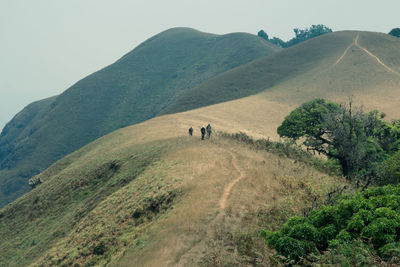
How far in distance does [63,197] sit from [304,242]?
2810 cm

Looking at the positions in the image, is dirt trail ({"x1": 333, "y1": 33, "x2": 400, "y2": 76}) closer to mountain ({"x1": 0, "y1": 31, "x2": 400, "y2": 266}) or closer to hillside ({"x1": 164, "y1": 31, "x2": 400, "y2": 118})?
hillside ({"x1": 164, "y1": 31, "x2": 400, "y2": 118})

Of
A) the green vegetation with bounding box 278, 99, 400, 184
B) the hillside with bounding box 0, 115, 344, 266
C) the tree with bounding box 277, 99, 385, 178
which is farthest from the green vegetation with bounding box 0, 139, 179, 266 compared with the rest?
the tree with bounding box 277, 99, 385, 178

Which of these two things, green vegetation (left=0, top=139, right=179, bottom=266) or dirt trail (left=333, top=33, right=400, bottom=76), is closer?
green vegetation (left=0, top=139, right=179, bottom=266)

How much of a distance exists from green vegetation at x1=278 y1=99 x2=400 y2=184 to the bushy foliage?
8910 millimetres

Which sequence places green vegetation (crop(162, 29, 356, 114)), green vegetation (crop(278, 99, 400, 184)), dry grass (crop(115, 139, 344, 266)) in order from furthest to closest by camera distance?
green vegetation (crop(162, 29, 356, 114)) < green vegetation (crop(278, 99, 400, 184)) < dry grass (crop(115, 139, 344, 266))

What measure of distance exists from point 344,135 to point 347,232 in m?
19.5

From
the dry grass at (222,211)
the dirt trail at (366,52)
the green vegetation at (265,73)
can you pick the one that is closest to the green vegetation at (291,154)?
the dry grass at (222,211)

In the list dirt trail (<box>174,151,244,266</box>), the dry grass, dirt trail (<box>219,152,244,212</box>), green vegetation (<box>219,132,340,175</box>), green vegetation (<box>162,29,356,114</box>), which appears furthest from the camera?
green vegetation (<box>162,29,356,114</box>)

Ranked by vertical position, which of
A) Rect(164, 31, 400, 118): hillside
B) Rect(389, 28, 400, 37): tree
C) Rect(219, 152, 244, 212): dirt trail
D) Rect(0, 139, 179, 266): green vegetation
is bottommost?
Rect(0, 139, 179, 266): green vegetation

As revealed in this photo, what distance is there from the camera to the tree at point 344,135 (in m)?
27.3

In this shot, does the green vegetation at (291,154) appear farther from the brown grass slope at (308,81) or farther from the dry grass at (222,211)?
the brown grass slope at (308,81)

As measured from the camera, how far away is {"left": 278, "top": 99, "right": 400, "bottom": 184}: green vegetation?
25906 millimetres

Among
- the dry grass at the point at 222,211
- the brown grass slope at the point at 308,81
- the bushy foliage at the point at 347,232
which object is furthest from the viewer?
the brown grass slope at the point at 308,81

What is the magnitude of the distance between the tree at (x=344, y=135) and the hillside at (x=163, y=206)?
20.7 feet
